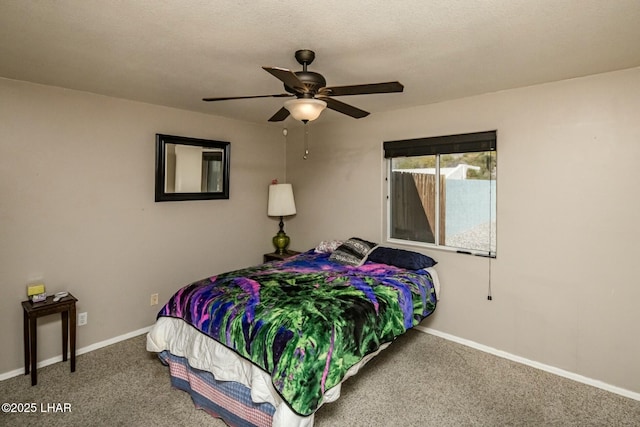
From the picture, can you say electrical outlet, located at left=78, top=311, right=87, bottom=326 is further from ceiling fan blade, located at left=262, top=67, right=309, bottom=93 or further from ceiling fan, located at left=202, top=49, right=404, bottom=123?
ceiling fan blade, located at left=262, top=67, right=309, bottom=93

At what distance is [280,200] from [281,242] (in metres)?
0.58

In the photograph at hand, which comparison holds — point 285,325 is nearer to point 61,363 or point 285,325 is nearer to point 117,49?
point 117,49

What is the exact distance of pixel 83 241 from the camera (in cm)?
299

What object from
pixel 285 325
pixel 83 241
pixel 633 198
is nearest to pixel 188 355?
pixel 285 325

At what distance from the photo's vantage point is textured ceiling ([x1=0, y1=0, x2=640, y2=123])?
1611 millimetres

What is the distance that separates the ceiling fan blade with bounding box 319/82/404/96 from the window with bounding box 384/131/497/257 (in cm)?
156

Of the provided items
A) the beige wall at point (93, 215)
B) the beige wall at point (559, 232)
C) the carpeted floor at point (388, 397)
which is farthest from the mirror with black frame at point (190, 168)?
the beige wall at point (559, 232)

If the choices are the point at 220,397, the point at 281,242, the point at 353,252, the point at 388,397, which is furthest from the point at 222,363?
the point at 281,242

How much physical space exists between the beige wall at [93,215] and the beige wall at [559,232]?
7.06ft

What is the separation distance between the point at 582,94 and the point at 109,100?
400cm

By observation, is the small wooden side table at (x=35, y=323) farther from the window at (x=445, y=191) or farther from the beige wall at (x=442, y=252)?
the window at (x=445, y=191)

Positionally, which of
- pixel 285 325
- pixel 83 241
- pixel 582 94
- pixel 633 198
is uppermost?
pixel 582 94

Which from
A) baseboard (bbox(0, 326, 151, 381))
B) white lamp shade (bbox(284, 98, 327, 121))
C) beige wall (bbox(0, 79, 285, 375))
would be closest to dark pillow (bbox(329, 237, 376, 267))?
beige wall (bbox(0, 79, 285, 375))

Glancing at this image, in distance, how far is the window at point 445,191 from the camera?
3.10 metres
